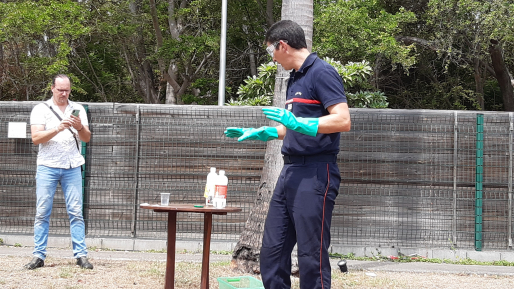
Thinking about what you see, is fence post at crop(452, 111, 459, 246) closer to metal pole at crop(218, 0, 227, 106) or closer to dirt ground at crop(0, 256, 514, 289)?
dirt ground at crop(0, 256, 514, 289)

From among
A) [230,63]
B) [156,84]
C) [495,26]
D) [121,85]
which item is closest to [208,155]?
[495,26]

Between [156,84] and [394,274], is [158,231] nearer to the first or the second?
[394,274]

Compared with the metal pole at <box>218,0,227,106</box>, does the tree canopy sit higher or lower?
higher

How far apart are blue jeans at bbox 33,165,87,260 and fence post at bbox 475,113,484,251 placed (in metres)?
5.84

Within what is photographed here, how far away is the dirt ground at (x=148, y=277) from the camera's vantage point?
18.5 ft

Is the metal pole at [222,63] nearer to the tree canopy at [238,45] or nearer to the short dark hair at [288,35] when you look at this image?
the tree canopy at [238,45]

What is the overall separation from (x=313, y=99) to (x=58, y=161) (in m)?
3.71

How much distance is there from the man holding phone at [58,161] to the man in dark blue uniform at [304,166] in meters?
3.24

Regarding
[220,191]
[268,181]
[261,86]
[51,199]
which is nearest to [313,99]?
[220,191]

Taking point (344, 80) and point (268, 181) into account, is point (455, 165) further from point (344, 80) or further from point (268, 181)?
point (344, 80)

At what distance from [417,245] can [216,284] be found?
12.6ft

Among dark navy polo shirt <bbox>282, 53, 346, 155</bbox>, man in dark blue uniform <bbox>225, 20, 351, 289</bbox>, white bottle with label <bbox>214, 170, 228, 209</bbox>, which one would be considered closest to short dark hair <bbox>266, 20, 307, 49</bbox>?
man in dark blue uniform <bbox>225, 20, 351, 289</bbox>

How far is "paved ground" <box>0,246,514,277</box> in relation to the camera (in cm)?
732

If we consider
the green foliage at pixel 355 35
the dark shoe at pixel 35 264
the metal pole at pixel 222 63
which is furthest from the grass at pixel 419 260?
the green foliage at pixel 355 35
